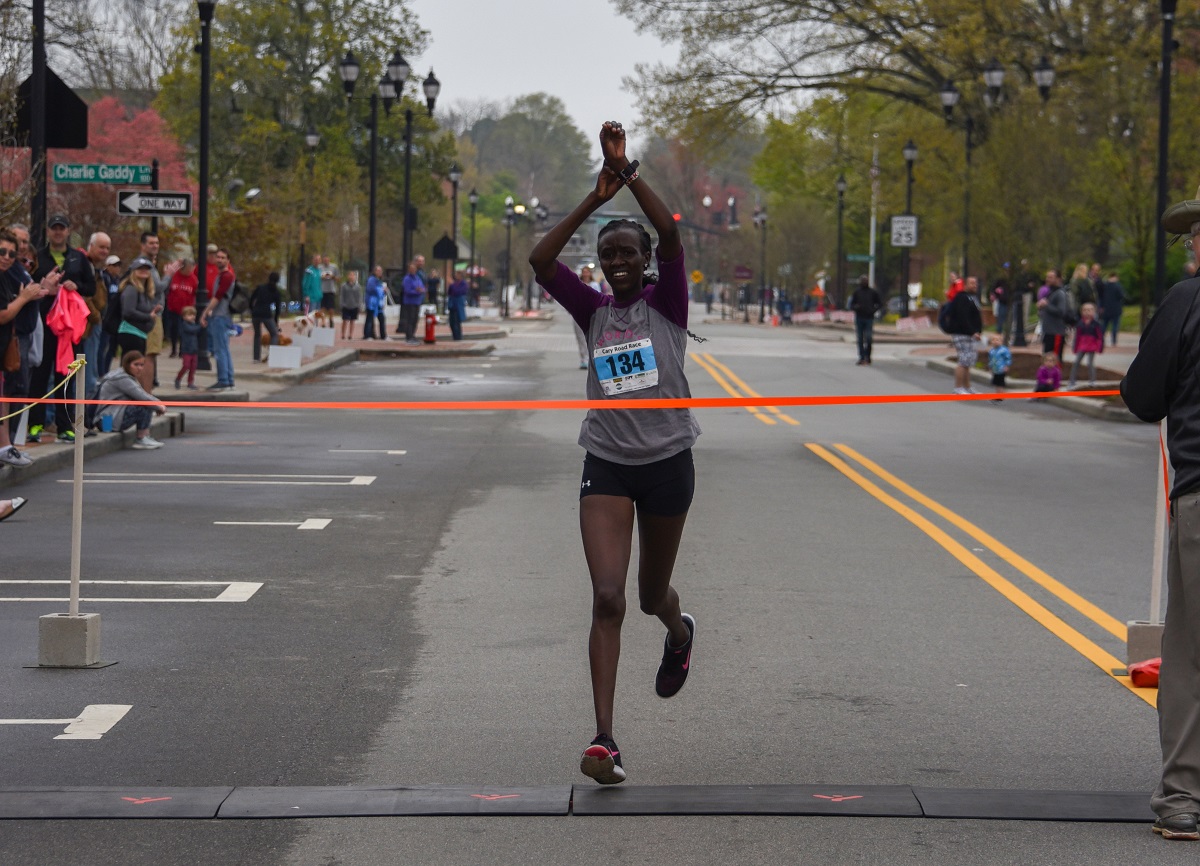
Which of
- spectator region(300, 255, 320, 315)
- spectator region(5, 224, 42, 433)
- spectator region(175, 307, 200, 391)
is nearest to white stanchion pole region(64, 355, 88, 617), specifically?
spectator region(5, 224, 42, 433)

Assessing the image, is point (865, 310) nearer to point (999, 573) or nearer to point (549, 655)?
point (999, 573)

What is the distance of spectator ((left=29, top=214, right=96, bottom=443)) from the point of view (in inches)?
616

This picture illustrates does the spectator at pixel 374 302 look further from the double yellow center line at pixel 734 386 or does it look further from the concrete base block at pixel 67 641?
the concrete base block at pixel 67 641

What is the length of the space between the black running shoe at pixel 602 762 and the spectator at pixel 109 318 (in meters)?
13.2

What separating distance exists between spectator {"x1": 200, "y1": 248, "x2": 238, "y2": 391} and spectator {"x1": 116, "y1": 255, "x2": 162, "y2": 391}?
526cm

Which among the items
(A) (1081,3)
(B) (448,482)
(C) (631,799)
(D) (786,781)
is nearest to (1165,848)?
(D) (786,781)

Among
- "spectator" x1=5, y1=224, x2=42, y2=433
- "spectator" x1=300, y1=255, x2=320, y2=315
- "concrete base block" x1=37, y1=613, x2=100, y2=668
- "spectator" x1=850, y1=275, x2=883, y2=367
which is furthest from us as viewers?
"spectator" x1=300, y1=255, x2=320, y2=315

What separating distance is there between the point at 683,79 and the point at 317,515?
35877 mm

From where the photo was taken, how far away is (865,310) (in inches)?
1367

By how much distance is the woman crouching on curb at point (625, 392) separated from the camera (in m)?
5.95

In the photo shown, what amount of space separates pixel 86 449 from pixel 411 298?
81.7ft

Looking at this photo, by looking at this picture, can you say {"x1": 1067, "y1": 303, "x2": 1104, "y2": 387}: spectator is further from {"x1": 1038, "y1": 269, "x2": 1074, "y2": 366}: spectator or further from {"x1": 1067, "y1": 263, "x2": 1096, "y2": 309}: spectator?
{"x1": 1067, "y1": 263, "x2": 1096, "y2": 309}: spectator

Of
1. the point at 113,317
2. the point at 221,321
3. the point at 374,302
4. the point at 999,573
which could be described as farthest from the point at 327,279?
the point at 999,573

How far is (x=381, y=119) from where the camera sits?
2933 inches
